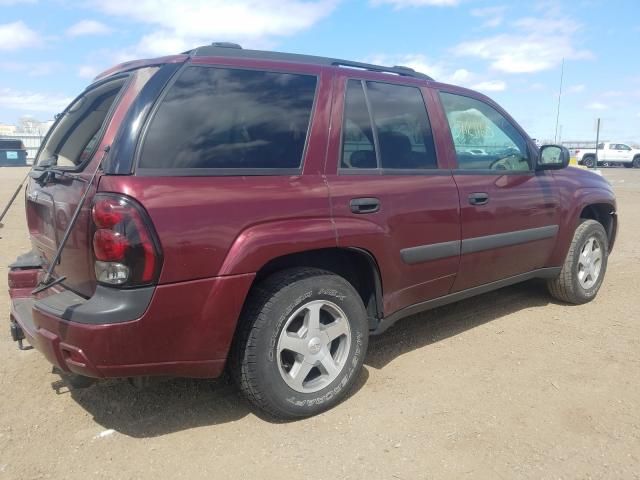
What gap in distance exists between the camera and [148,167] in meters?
2.42

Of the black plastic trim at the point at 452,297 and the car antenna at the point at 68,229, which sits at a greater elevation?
the car antenna at the point at 68,229

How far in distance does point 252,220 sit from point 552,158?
2804 mm

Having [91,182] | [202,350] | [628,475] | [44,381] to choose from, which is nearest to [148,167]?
[91,182]

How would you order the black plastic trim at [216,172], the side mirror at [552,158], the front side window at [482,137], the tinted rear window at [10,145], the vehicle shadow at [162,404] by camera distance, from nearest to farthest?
the black plastic trim at [216,172] < the vehicle shadow at [162,404] < the front side window at [482,137] < the side mirror at [552,158] < the tinted rear window at [10,145]

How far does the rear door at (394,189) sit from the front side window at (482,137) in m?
0.27

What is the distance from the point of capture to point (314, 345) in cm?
295

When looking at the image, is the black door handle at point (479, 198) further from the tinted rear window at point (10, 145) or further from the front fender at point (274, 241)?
the tinted rear window at point (10, 145)

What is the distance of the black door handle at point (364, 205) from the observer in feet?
9.83

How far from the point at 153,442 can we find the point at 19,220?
8780 mm

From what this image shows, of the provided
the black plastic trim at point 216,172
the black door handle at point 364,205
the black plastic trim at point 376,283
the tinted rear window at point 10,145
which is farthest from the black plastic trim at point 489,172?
the tinted rear window at point 10,145

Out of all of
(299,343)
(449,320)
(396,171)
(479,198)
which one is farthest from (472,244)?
(299,343)

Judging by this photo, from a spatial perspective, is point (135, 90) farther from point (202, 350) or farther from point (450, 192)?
point (450, 192)

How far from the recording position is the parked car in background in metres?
38.3

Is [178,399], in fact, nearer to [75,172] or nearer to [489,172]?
[75,172]
